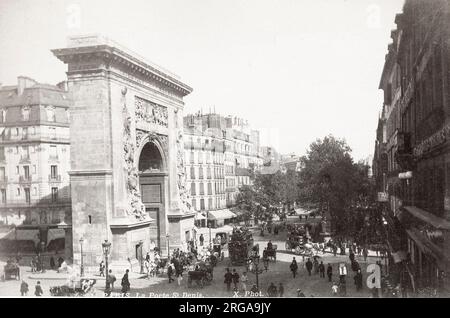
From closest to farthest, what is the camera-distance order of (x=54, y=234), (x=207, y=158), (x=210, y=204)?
(x=54, y=234) → (x=210, y=204) → (x=207, y=158)

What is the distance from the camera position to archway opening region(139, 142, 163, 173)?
34.5 metres

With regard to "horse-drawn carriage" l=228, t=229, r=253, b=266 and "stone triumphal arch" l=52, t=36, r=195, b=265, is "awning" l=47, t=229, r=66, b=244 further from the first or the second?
"horse-drawn carriage" l=228, t=229, r=253, b=266

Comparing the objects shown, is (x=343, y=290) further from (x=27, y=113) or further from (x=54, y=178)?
(x=27, y=113)

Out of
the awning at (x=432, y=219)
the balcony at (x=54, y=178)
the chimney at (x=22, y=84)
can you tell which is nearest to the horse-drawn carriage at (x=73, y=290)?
the awning at (x=432, y=219)

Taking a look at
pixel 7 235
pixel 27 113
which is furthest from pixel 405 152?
pixel 7 235

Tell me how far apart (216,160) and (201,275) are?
39137 millimetres

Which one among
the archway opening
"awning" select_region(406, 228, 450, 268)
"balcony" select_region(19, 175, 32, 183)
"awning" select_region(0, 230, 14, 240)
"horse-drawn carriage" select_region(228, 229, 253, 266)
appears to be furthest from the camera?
"balcony" select_region(19, 175, 32, 183)

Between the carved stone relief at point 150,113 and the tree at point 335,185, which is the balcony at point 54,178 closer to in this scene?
the carved stone relief at point 150,113

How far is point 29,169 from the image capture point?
39250 millimetres

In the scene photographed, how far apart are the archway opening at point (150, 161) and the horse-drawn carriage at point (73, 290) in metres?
14.8

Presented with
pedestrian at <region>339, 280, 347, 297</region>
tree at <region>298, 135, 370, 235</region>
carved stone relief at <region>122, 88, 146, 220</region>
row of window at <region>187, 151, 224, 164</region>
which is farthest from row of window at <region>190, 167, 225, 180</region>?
pedestrian at <region>339, 280, 347, 297</region>

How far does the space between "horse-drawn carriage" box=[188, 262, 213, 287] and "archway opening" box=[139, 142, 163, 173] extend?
12391 millimetres

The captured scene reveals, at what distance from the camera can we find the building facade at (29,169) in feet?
127

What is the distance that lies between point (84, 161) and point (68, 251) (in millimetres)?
5498
